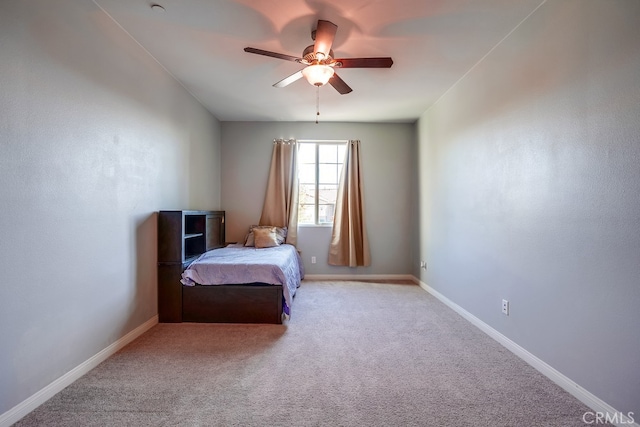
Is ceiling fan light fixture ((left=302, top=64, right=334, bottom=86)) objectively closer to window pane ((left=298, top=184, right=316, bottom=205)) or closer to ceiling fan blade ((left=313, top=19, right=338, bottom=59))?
ceiling fan blade ((left=313, top=19, right=338, bottom=59))

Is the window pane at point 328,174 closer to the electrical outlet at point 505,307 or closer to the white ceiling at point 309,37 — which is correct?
the white ceiling at point 309,37

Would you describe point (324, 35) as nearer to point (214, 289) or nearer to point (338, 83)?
point (338, 83)

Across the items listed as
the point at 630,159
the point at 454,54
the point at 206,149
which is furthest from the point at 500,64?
the point at 206,149

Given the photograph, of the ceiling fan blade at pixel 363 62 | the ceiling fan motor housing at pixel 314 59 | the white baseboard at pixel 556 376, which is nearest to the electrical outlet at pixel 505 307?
the white baseboard at pixel 556 376

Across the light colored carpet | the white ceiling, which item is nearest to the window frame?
the white ceiling

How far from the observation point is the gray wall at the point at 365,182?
14.8 feet

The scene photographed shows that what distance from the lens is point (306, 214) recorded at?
4637 millimetres

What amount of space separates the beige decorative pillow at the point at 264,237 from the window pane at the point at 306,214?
2.15 ft

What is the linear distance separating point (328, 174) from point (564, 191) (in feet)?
10.8

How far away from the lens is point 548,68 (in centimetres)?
184

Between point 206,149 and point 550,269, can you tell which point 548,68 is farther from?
point 206,149

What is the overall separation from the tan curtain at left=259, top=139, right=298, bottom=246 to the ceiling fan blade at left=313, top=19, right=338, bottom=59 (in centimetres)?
246

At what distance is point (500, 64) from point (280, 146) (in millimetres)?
3065

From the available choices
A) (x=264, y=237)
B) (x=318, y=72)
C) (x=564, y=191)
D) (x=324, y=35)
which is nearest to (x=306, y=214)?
(x=264, y=237)
